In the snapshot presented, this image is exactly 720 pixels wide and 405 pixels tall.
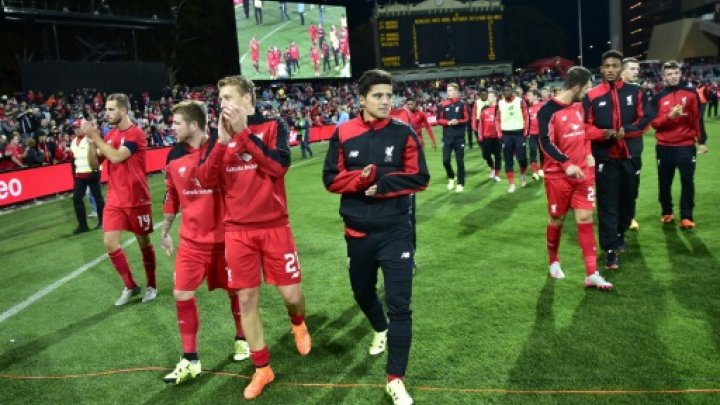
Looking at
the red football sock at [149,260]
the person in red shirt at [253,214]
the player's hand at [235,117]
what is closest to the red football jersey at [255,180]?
the person in red shirt at [253,214]

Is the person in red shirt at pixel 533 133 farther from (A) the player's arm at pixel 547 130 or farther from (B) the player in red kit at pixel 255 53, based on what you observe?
(B) the player in red kit at pixel 255 53

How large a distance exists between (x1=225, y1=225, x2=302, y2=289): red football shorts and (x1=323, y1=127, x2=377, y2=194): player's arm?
23.6 inches

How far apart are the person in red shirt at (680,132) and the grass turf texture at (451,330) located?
0.57 m

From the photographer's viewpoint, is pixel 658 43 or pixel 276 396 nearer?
pixel 276 396

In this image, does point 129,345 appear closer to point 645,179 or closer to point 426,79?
point 645,179

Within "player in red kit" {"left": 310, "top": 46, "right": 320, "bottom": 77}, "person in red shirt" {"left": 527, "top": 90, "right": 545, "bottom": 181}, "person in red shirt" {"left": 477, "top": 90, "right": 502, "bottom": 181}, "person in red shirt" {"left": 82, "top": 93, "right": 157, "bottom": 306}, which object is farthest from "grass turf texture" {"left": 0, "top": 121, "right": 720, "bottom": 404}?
"player in red kit" {"left": 310, "top": 46, "right": 320, "bottom": 77}

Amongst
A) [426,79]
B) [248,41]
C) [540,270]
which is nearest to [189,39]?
[248,41]

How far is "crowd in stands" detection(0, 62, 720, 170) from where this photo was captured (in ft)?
60.0

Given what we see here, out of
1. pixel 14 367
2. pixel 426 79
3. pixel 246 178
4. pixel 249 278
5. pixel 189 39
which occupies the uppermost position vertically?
pixel 189 39

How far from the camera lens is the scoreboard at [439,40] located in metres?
55.9

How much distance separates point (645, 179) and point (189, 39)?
1715 inches

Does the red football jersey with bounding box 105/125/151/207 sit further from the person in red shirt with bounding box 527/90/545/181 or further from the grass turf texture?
the person in red shirt with bounding box 527/90/545/181

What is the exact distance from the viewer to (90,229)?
459 inches

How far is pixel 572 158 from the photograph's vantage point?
601 cm
